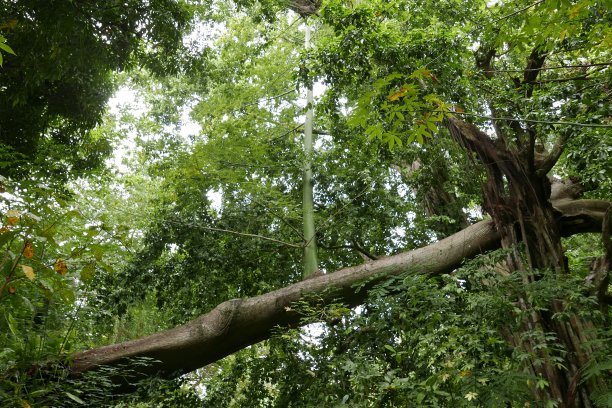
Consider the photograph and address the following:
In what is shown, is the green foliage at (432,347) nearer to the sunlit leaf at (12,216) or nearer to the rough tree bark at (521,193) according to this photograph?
the rough tree bark at (521,193)

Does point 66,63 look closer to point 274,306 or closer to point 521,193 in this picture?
point 274,306

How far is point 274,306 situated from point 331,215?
252 centimetres

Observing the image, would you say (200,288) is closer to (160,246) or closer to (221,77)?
(160,246)

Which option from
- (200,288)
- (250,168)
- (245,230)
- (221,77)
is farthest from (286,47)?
(200,288)

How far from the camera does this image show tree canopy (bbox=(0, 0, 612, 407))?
3.70m

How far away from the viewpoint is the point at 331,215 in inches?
310

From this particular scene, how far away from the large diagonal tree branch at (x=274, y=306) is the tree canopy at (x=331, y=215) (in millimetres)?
27

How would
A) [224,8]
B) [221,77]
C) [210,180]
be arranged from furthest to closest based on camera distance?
[224,8] < [221,77] < [210,180]

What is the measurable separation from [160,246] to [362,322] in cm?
367

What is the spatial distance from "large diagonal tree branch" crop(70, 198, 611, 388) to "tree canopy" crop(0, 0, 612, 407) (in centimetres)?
3

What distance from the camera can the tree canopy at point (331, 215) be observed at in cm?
370

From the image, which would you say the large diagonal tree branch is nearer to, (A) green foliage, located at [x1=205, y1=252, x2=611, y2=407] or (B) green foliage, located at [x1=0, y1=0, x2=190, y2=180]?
(A) green foliage, located at [x1=205, y1=252, x2=611, y2=407]

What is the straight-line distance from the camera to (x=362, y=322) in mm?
4578

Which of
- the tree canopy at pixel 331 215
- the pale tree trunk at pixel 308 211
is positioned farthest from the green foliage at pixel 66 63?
the pale tree trunk at pixel 308 211
